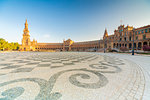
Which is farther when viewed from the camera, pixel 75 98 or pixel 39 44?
pixel 39 44

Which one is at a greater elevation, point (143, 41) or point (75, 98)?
point (143, 41)

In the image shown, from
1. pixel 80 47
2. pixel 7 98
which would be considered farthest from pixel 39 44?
pixel 7 98

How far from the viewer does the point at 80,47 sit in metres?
74.6

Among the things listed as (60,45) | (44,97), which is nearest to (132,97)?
(44,97)

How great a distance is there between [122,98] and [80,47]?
73416 millimetres

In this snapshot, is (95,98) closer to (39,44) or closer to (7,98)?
(7,98)

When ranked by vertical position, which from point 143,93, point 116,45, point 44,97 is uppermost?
point 116,45

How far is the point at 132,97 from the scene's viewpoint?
5.08 ft

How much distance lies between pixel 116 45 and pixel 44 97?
4541 centimetres

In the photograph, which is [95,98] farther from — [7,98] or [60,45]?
[60,45]

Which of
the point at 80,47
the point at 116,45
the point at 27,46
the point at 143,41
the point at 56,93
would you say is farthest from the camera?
the point at 80,47

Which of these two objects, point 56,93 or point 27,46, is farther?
point 27,46

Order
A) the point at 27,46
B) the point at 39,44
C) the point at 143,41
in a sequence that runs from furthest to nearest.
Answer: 1. the point at 39,44
2. the point at 27,46
3. the point at 143,41

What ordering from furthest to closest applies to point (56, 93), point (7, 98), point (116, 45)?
point (116, 45)
point (56, 93)
point (7, 98)
